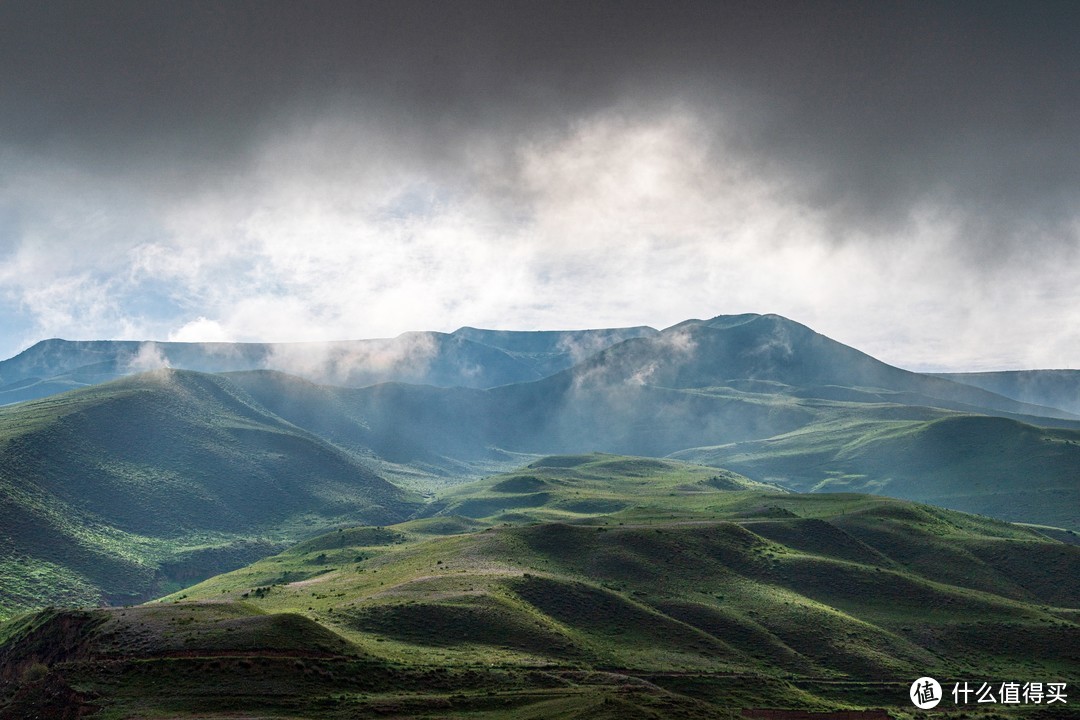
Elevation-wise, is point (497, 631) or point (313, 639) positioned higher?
point (313, 639)

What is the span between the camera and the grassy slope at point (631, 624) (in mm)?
A: 56156

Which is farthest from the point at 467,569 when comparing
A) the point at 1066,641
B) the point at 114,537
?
the point at 114,537

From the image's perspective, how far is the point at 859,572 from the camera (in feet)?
374

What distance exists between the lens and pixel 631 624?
88.2 m

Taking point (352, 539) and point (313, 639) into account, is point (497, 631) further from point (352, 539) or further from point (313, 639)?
point (352, 539)

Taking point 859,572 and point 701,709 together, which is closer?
point 701,709

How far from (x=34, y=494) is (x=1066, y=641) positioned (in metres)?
223

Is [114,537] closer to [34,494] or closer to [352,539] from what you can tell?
[34,494]

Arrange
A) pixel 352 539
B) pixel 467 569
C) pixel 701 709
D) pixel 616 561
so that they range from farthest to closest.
A: pixel 352 539, pixel 616 561, pixel 467 569, pixel 701 709

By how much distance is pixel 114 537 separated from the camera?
197750mm

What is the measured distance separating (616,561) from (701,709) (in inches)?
2233

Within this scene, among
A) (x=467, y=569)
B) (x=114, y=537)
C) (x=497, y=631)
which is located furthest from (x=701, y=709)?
(x=114, y=537)

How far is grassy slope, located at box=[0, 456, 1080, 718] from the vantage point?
5616 cm

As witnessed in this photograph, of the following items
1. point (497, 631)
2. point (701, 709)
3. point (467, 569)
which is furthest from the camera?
point (467, 569)
